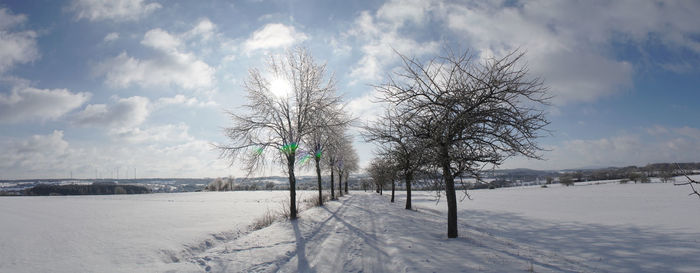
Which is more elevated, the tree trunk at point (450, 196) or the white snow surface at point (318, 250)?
the tree trunk at point (450, 196)

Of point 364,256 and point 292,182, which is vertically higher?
point 292,182

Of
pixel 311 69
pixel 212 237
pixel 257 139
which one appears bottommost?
pixel 212 237

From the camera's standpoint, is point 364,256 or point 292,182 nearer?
point 364,256

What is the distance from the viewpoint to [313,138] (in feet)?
52.1

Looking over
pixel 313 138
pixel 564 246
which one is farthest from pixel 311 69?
pixel 564 246

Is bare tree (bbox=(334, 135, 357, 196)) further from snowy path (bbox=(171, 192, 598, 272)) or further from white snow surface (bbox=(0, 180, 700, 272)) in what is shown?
snowy path (bbox=(171, 192, 598, 272))

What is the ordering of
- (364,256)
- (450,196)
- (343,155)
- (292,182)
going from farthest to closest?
1. (343,155)
2. (292,182)
3. (450,196)
4. (364,256)

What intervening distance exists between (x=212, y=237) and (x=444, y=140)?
9237mm

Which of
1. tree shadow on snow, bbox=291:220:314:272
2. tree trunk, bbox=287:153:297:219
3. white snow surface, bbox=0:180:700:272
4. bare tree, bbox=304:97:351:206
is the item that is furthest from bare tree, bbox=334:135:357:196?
tree shadow on snow, bbox=291:220:314:272

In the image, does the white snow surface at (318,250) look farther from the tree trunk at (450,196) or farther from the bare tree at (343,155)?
the bare tree at (343,155)

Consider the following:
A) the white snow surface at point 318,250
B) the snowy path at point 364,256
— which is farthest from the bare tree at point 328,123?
the snowy path at point 364,256

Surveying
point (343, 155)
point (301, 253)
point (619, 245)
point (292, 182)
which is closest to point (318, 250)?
point (301, 253)

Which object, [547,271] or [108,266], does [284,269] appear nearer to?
[108,266]

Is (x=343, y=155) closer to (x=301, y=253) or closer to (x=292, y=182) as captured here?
(x=292, y=182)
